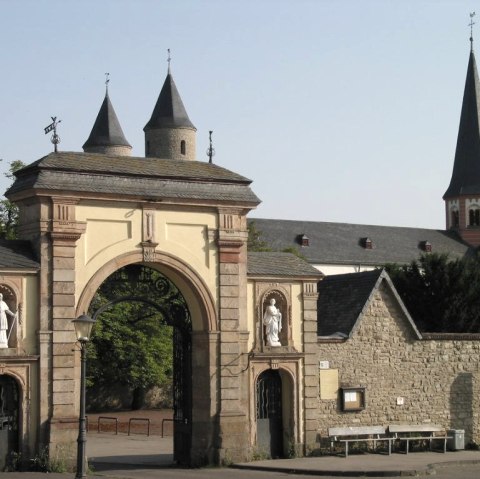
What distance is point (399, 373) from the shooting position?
29.1 m

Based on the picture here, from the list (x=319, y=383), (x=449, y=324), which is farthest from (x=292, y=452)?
(x=449, y=324)

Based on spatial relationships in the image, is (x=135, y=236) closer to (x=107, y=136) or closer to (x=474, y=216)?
(x=107, y=136)

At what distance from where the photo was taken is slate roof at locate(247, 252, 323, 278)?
27.1 m

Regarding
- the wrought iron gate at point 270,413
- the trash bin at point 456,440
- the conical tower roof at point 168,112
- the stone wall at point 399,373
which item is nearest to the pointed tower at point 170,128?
the conical tower roof at point 168,112

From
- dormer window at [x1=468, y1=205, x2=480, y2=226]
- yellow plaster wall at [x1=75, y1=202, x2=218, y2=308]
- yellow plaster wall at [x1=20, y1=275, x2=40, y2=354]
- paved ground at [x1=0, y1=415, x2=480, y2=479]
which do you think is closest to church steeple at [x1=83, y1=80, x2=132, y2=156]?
paved ground at [x1=0, y1=415, x2=480, y2=479]

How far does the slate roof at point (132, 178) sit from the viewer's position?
24.5 meters

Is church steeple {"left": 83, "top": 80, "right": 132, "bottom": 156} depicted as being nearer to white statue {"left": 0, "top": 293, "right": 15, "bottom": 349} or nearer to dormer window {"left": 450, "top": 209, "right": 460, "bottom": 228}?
dormer window {"left": 450, "top": 209, "right": 460, "bottom": 228}

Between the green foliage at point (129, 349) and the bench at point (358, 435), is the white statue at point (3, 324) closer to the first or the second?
the bench at point (358, 435)

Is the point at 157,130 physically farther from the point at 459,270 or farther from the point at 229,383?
the point at 229,383

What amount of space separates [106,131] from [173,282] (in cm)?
4973

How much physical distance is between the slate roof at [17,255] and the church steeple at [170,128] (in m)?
56.1

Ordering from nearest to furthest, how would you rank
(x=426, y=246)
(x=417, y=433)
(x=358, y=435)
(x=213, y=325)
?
(x=213, y=325)
(x=358, y=435)
(x=417, y=433)
(x=426, y=246)

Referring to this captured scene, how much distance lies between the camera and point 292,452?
2709cm

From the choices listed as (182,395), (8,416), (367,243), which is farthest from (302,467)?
(367,243)
